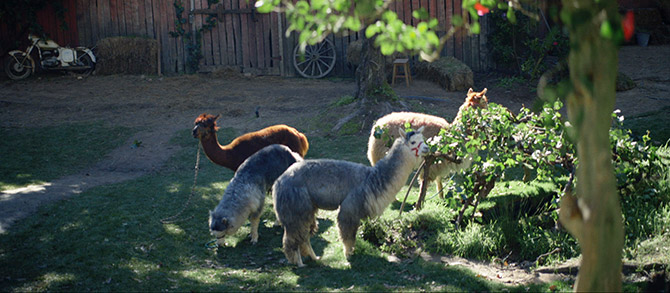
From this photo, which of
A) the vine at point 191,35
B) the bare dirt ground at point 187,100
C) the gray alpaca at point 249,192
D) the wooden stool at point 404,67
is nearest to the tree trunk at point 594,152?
the gray alpaca at point 249,192

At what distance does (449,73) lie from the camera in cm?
1525

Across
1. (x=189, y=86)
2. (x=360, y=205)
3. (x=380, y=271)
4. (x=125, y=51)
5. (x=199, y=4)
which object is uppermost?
(x=199, y=4)

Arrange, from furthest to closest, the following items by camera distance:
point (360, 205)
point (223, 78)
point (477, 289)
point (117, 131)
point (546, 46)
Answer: point (223, 78)
point (546, 46)
point (117, 131)
point (360, 205)
point (477, 289)

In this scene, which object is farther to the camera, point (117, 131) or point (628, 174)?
point (117, 131)

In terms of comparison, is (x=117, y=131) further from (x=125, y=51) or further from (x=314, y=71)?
(x=314, y=71)

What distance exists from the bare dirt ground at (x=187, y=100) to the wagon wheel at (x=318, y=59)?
0.76 m

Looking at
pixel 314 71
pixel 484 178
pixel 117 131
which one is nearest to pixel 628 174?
pixel 484 178

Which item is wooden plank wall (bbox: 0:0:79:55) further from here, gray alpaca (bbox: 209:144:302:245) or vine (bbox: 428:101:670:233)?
vine (bbox: 428:101:670:233)

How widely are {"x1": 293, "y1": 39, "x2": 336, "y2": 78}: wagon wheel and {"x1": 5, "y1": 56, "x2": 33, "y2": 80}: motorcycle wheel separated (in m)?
8.03

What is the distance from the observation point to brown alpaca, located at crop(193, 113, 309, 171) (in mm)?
7785

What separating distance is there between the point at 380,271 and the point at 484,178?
1.65m

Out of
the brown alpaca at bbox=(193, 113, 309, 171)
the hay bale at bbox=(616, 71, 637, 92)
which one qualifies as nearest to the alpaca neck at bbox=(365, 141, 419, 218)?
the brown alpaca at bbox=(193, 113, 309, 171)

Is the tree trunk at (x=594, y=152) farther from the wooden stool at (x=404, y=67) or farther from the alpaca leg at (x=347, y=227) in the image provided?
the wooden stool at (x=404, y=67)

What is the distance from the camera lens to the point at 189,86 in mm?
16375
